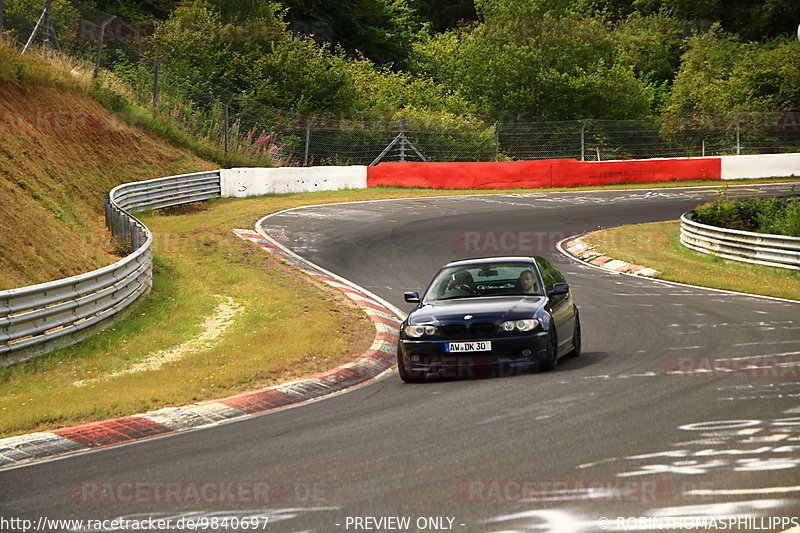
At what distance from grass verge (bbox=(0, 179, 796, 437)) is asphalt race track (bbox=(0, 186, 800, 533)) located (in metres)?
1.60

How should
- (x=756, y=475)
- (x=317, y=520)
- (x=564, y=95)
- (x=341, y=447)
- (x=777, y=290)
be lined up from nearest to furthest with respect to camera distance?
(x=317, y=520), (x=756, y=475), (x=341, y=447), (x=777, y=290), (x=564, y=95)

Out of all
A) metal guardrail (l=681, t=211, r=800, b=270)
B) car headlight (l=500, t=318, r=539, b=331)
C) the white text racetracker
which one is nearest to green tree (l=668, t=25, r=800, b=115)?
metal guardrail (l=681, t=211, r=800, b=270)

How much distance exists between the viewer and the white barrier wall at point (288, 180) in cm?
3231

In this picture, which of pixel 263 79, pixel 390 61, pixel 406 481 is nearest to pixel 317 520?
pixel 406 481

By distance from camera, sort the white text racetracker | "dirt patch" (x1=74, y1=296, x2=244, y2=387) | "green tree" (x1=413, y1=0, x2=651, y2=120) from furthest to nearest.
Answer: "green tree" (x1=413, y1=0, x2=651, y2=120) < "dirt patch" (x1=74, y1=296, x2=244, y2=387) < the white text racetracker

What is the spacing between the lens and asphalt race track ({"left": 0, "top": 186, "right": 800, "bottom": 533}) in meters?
5.66

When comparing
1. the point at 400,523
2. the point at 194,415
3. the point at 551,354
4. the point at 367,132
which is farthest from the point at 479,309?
the point at 367,132

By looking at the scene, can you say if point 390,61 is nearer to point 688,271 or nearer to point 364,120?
point 364,120

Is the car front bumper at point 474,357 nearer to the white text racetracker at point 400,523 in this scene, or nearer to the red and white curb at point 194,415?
the red and white curb at point 194,415

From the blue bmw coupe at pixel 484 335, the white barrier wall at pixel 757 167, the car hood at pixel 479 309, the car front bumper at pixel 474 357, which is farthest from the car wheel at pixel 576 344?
the white barrier wall at pixel 757 167

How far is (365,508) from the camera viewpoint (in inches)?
228

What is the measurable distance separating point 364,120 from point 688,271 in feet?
73.1

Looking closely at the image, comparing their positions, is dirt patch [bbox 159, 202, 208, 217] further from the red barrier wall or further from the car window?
the car window

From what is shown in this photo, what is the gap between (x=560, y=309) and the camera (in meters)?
11.5
